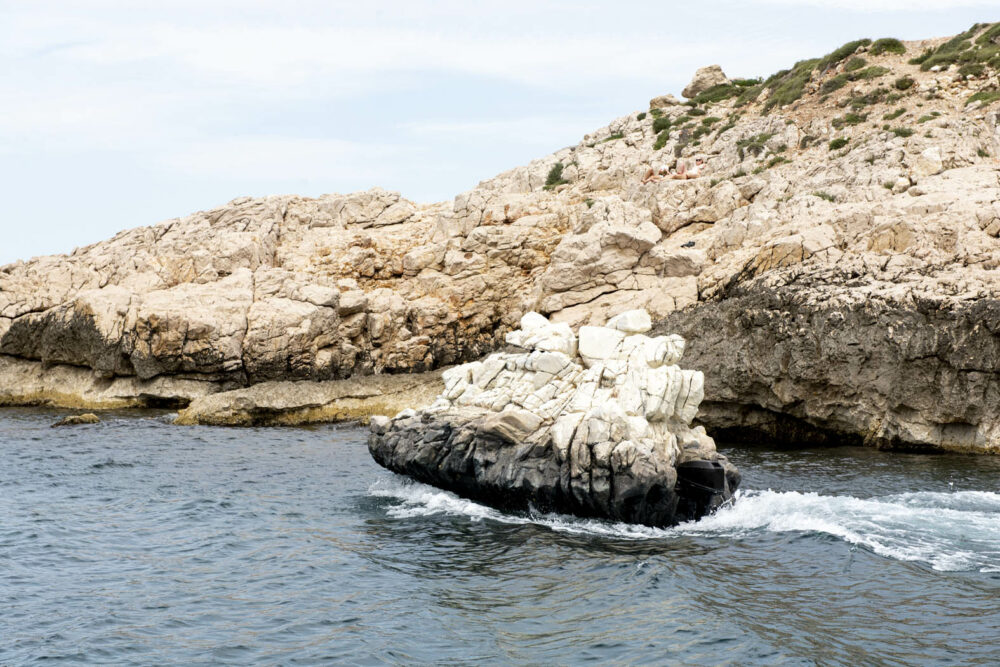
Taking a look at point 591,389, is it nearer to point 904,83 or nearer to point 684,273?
point 684,273

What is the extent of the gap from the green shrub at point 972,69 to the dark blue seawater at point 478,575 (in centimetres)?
3703

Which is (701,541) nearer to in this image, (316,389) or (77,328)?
(316,389)

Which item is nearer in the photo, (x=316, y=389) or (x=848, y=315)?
(x=848, y=315)

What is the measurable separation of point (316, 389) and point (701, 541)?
98.6ft

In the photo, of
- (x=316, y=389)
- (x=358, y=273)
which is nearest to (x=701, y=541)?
(x=316, y=389)

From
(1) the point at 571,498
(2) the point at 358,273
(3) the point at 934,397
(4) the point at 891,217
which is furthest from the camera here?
(2) the point at 358,273

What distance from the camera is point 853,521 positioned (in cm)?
2369

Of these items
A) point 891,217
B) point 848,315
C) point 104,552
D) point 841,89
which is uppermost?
point 841,89

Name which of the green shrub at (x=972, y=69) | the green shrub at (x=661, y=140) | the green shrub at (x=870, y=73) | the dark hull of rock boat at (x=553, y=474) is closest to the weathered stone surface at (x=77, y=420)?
the dark hull of rock boat at (x=553, y=474)

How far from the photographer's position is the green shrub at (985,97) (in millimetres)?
52084

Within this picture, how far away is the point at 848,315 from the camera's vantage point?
116 feet

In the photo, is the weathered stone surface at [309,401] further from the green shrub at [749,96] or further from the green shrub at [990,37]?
the green shrub at [990,37]

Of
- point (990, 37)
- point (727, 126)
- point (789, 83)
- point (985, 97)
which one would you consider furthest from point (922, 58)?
point (727, 126)

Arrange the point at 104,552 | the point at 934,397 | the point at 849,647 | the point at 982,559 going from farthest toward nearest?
1. the point at 934,397
2. the point at 104,552
3. the point at 982,559
4. the point at 849,647
